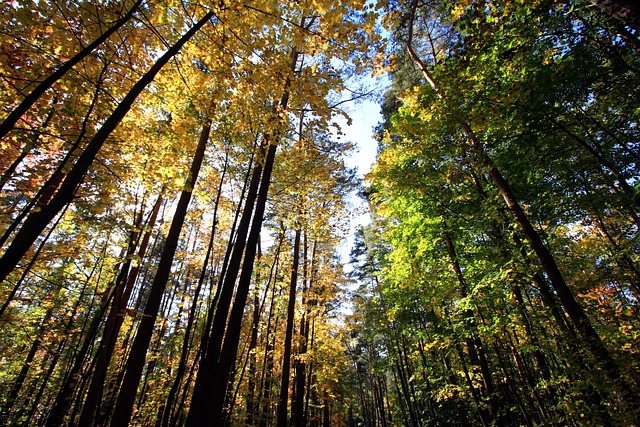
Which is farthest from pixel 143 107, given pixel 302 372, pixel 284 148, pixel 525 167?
pixel 302 372

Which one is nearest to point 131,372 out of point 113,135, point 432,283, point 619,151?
point 113,135

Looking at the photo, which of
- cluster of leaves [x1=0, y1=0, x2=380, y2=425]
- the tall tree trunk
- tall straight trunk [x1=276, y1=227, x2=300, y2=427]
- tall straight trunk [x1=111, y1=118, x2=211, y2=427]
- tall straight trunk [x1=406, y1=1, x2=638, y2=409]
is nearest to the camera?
the tall tree trunk

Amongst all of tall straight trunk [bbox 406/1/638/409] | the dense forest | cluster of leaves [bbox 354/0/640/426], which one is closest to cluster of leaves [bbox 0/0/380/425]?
the dense forest

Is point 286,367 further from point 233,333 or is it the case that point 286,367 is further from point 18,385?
point 18,385

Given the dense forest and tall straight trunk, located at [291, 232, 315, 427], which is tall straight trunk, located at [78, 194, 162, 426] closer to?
the dense forest

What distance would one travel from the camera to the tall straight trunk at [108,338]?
407 centimetres

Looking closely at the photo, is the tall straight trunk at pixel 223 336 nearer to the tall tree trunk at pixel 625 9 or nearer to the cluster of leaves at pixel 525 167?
the tall tree trunk at pixel 625 9

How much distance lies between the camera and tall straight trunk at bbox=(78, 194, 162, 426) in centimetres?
407

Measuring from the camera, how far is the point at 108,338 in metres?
6.18

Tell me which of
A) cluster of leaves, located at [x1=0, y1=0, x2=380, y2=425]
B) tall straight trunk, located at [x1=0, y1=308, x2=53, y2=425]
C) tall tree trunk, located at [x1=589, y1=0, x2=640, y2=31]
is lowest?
tall straight trunk, located at [x1=0, y1=308, x2=53, y2=425]

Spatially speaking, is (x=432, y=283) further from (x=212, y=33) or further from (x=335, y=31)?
(x=212, y=33)

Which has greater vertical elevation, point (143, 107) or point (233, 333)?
point (143, 107)

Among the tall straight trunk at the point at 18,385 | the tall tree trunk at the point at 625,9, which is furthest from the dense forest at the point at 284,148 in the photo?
the tall straight trunk at the point at 18,385

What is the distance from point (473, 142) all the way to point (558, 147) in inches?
88.8
